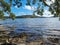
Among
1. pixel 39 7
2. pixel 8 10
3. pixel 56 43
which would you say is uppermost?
pixel 39 7

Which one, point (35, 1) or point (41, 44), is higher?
point (35, 1)

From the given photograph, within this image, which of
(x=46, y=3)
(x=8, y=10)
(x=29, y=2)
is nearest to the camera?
(x=46, y=3)

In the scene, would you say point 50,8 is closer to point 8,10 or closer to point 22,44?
point 22,44

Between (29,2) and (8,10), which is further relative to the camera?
(8,10)

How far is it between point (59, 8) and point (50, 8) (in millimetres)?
787

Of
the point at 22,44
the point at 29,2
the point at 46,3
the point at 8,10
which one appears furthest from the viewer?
the point at 8,10

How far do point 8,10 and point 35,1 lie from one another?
824cm

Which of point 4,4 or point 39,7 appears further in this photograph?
point 4,4

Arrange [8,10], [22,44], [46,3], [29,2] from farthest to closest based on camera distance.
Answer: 1. [8,10]
2. [22,44]
3. [29,2]
4. [46,3]

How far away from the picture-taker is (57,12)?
61.8ft

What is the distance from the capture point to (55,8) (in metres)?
18.7

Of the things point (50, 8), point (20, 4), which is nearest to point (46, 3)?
point (50, 8)

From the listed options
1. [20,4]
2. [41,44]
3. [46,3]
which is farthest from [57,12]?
[41,44]

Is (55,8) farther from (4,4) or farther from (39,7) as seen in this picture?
(4,4)
